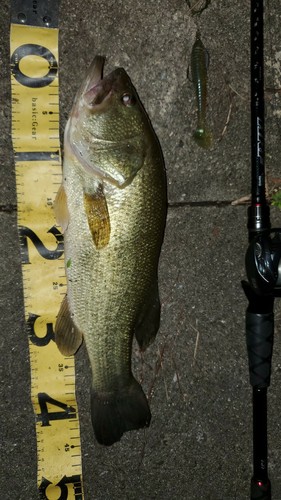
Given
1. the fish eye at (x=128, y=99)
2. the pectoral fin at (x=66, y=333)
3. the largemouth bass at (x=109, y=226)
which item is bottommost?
the pectoral fin at (x=66, y=333)

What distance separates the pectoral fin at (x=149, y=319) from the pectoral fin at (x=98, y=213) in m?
0.40

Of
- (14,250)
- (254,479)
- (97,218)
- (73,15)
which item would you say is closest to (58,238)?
(14,250)

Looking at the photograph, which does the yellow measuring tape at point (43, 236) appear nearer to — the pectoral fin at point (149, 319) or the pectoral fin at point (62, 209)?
the pectoral fin at point (62, 209)

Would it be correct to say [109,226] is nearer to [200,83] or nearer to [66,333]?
[66,333]

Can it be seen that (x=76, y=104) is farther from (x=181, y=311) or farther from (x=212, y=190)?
(x=181, y=311)

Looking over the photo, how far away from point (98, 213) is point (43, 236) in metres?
0.50

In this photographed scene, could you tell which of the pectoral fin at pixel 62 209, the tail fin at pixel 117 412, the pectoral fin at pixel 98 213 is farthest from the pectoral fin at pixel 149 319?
the pectoral fin at pixel 62 209

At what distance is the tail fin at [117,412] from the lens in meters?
2.28

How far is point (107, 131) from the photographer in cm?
199

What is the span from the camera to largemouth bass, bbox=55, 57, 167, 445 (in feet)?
6.55

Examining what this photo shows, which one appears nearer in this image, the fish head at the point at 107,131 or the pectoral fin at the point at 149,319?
the fish head at the point at 107,131

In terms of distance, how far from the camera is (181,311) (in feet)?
8.62

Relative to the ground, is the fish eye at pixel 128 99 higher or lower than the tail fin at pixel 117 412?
higher

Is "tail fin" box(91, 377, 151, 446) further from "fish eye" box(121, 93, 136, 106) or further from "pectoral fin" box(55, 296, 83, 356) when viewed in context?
"fish eye" box(121, 93, 136, 106)
